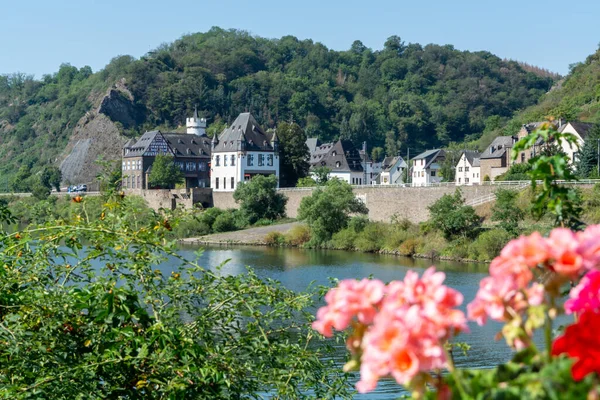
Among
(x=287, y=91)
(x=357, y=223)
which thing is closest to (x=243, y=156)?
(x=357, y=223)

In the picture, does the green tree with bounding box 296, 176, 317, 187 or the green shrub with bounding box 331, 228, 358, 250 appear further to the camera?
the green tree with bounding box 296, 176, 317, 187

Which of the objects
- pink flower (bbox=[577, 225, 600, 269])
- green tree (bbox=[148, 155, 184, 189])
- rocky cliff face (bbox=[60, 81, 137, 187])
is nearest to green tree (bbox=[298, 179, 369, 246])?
green tree (bbox=[148, 155, 184, 189])

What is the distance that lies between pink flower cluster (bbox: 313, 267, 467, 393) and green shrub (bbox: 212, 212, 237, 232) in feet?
164

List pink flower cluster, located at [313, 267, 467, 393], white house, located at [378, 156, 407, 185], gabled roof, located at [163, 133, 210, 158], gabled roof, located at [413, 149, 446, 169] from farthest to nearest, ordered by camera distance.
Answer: white house, located at [378, 156, 407, 185], gabled roof, located at [413, 149, 446, 169], gabled roof, located at [163, 133, 210, 158], pink flower cluster, located at [313, 267, 467, 393]

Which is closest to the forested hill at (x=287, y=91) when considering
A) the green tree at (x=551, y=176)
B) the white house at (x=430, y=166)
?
the white house at (x=430, y=166)

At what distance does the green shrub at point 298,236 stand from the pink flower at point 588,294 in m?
43.5

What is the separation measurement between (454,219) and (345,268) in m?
8.78

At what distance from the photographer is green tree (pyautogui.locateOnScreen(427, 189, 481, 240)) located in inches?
1549

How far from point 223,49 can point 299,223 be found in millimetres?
95719

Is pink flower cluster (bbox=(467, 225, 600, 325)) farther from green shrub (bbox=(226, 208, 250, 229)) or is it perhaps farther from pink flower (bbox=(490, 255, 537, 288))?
green shrub (bbox=(226, 208, 250, 229))

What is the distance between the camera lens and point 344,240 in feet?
143

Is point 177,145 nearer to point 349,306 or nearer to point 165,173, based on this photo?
point 165,173

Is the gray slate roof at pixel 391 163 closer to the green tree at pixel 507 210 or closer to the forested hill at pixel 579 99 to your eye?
the forested hill at pixel 579 99

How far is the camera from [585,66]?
295 ft
